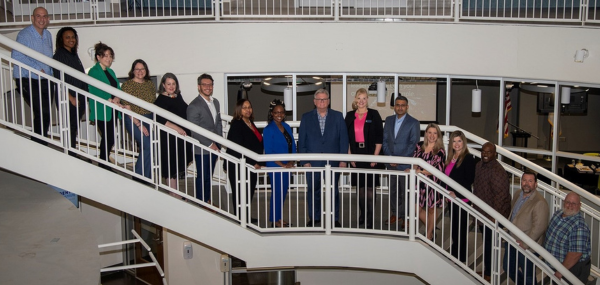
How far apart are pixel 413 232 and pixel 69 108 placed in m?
3.86

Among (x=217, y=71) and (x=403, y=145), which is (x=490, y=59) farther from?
(x=217, y=71)

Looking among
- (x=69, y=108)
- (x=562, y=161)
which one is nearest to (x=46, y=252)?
(x=69, y=108)

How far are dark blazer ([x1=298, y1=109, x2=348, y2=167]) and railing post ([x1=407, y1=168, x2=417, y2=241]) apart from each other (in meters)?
0.93

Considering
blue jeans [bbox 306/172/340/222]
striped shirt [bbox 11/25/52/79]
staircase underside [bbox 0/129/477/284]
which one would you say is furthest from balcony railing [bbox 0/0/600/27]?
staircase underside [bbox 0/129/477/284]

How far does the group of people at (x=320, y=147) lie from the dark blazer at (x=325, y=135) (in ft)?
0.04

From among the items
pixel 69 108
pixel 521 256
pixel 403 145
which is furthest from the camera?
pixel 403 145

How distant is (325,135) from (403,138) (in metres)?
0.93

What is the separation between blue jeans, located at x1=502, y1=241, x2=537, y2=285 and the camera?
293 inches

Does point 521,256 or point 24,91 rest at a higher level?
point 24,91

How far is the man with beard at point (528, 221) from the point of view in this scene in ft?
24.8

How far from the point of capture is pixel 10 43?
6500mm

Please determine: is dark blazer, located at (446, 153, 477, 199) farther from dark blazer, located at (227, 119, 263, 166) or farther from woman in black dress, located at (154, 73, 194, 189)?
woman in black dress, located at (154, 73, 194, 189)

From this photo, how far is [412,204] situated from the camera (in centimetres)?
733

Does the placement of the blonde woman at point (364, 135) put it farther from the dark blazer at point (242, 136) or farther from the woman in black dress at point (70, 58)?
the woman in black dress at point (70, 58)
